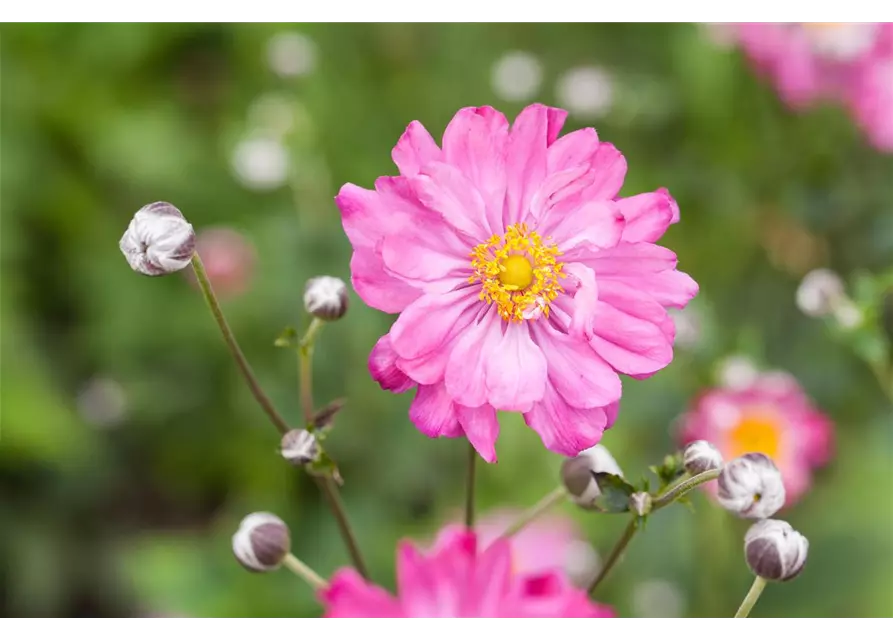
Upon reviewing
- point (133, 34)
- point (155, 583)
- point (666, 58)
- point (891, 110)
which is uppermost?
point (133, 34)

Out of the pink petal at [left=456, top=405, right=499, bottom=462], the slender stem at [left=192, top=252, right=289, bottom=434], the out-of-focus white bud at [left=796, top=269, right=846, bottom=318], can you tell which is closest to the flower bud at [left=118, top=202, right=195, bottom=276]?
the slender stem at [left=192, top=252, right=289, bottom=434]

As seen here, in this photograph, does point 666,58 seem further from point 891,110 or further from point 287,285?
point 287,285

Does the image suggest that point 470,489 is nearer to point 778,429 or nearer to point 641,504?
point 641,504

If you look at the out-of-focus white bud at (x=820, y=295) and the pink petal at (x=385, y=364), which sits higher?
the pink petal at (x=385, y=364)

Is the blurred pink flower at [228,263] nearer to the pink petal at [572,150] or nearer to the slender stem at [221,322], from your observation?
the slender stem at [221,322]

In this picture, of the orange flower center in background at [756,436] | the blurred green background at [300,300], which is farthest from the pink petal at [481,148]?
the orange flower center in background at [756,436]
